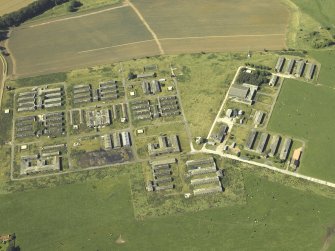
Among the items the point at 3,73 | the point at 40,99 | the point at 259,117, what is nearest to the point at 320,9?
the point at 259,117

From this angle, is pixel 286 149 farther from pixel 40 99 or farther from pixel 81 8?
pixel 81 8

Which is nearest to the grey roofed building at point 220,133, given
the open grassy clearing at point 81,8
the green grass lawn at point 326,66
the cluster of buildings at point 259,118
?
the cluster of buildings at point 259,118

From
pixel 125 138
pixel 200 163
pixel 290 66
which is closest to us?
pixel 200 163

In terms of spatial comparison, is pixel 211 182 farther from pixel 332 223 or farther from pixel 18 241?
pixel 18 241

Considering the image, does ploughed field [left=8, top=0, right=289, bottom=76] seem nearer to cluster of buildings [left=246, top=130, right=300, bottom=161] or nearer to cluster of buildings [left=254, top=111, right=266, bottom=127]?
cluster of buildings [left=254, top=111, right=266, bottom=127]

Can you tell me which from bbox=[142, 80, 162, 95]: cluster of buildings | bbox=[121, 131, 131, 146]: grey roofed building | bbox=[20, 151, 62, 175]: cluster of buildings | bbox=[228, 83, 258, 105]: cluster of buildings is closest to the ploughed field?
bbox=[142, 80, 162, 95]: cluster of buildings

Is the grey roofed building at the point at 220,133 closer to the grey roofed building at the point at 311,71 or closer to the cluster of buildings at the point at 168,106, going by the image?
the cluster of buildings at the point at 168,106

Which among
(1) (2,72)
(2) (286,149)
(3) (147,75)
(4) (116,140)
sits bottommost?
(2) (286,149)
